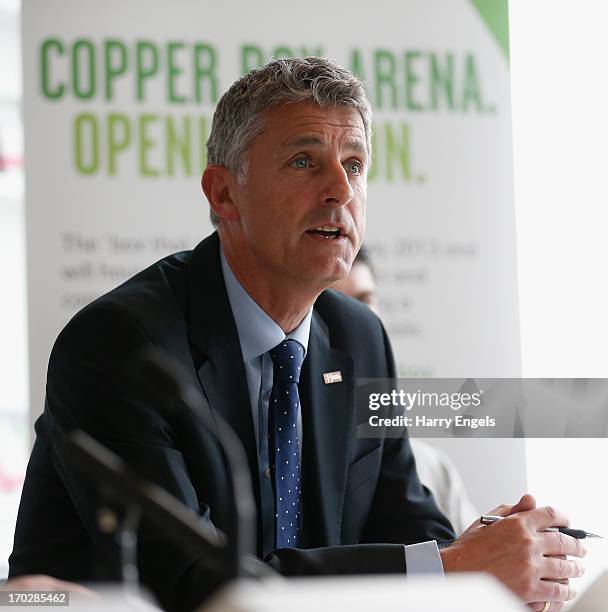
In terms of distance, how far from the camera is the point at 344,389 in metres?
2.18

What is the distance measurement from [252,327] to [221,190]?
37 cm

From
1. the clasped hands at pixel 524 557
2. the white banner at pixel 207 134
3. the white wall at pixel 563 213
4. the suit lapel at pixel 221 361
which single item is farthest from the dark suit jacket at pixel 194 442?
the white wall at pixel 563 213

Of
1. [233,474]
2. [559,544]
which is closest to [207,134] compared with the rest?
[559,544]

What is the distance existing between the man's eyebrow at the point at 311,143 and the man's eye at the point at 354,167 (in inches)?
1.3

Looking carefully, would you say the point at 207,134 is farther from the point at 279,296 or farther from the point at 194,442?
the point at 194,442

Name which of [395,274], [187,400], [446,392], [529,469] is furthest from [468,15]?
[187,400]

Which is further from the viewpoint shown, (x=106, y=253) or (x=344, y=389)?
(x=106, y=253)

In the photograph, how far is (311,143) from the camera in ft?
7.02

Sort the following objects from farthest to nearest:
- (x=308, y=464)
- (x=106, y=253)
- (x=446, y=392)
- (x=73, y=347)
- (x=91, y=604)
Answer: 1. (x=446, y=392)
2. (x=106, y=253)
3. (x=308, y=464)
4. (x=73, y=347)
5. (x=91, y=604)

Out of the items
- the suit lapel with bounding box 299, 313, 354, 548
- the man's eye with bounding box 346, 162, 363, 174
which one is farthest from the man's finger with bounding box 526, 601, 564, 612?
the man's eye with bounding box 346, 162, 363, 174

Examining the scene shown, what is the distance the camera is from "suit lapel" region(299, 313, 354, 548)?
2.02 metres

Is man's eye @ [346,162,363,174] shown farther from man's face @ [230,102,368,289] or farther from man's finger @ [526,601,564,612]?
man's finger @ [526,601,564,612]

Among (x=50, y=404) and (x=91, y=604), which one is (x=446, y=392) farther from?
(x=91, y=604)

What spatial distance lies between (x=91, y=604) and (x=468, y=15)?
3.44 m
